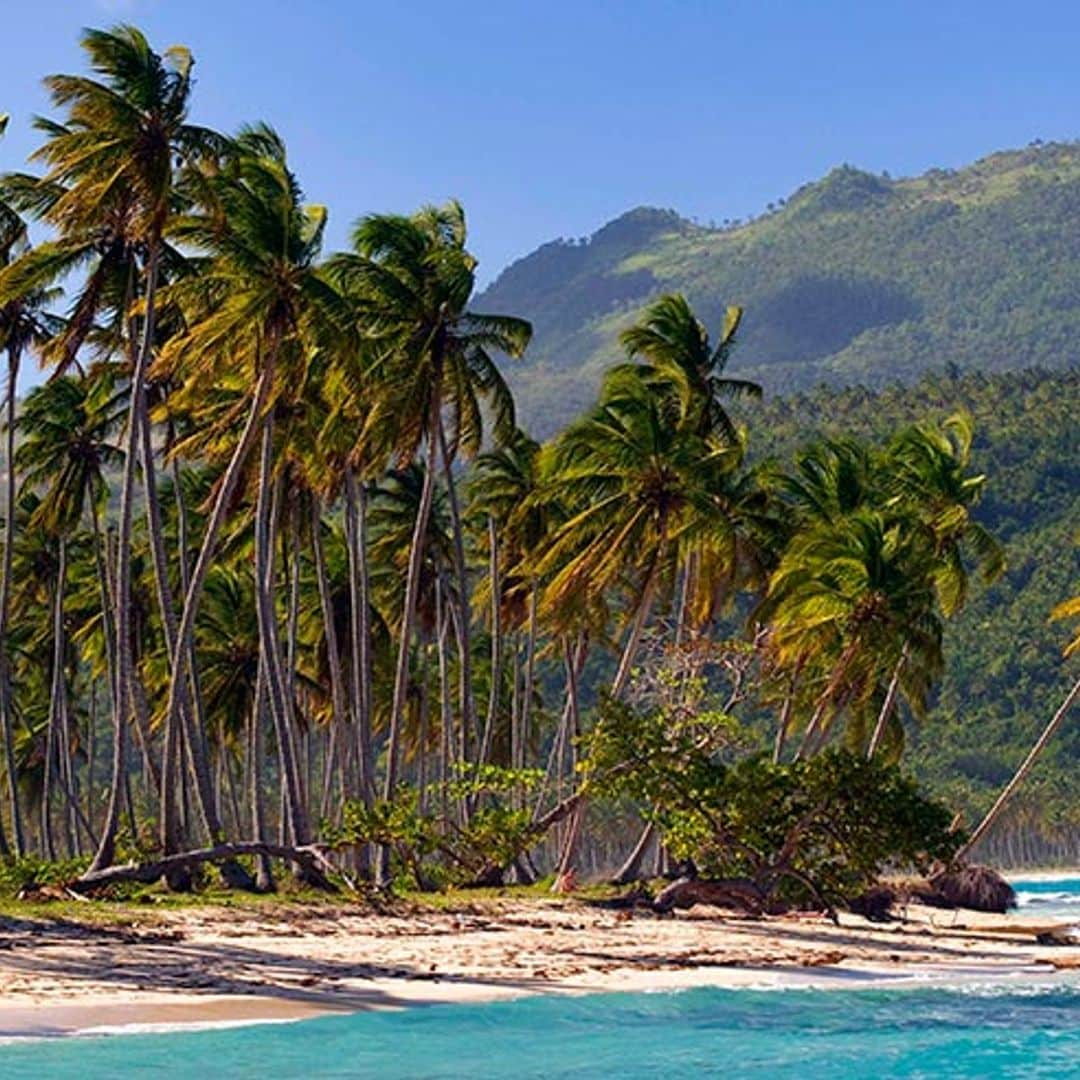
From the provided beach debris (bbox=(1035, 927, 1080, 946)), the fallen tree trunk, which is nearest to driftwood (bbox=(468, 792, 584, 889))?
the fallen tree trunk

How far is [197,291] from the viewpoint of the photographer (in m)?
36.3

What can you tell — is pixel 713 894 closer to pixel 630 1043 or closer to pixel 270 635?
pixel 270 635

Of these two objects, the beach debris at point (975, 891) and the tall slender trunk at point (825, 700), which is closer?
the tall slender trunk at point (825, 700)

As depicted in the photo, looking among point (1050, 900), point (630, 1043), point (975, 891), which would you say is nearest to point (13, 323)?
point (630, 1043)

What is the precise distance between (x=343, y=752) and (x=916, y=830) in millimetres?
21780

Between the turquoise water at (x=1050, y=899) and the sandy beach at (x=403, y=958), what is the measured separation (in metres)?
27.8

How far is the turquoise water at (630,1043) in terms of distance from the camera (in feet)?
64.4

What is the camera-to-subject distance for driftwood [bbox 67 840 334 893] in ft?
101

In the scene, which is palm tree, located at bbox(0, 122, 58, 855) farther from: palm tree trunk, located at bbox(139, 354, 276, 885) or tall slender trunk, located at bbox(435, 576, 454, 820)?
tall slender trunk, located at bbox(435, 576, 454, 820)

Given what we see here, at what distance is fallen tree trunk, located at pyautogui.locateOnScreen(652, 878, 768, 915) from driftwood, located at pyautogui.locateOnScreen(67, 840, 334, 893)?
24.5 ft

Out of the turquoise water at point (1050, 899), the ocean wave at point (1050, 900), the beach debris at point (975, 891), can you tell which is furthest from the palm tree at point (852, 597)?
the ocean wave at point (1050, 900)

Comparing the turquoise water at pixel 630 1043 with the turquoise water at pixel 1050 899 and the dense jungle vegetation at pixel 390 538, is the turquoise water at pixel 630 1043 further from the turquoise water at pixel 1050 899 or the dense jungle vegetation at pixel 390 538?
the turquoise water at pixel 1050 899

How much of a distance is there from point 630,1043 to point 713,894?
13347 millimetres

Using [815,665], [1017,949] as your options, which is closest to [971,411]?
[815,665]
